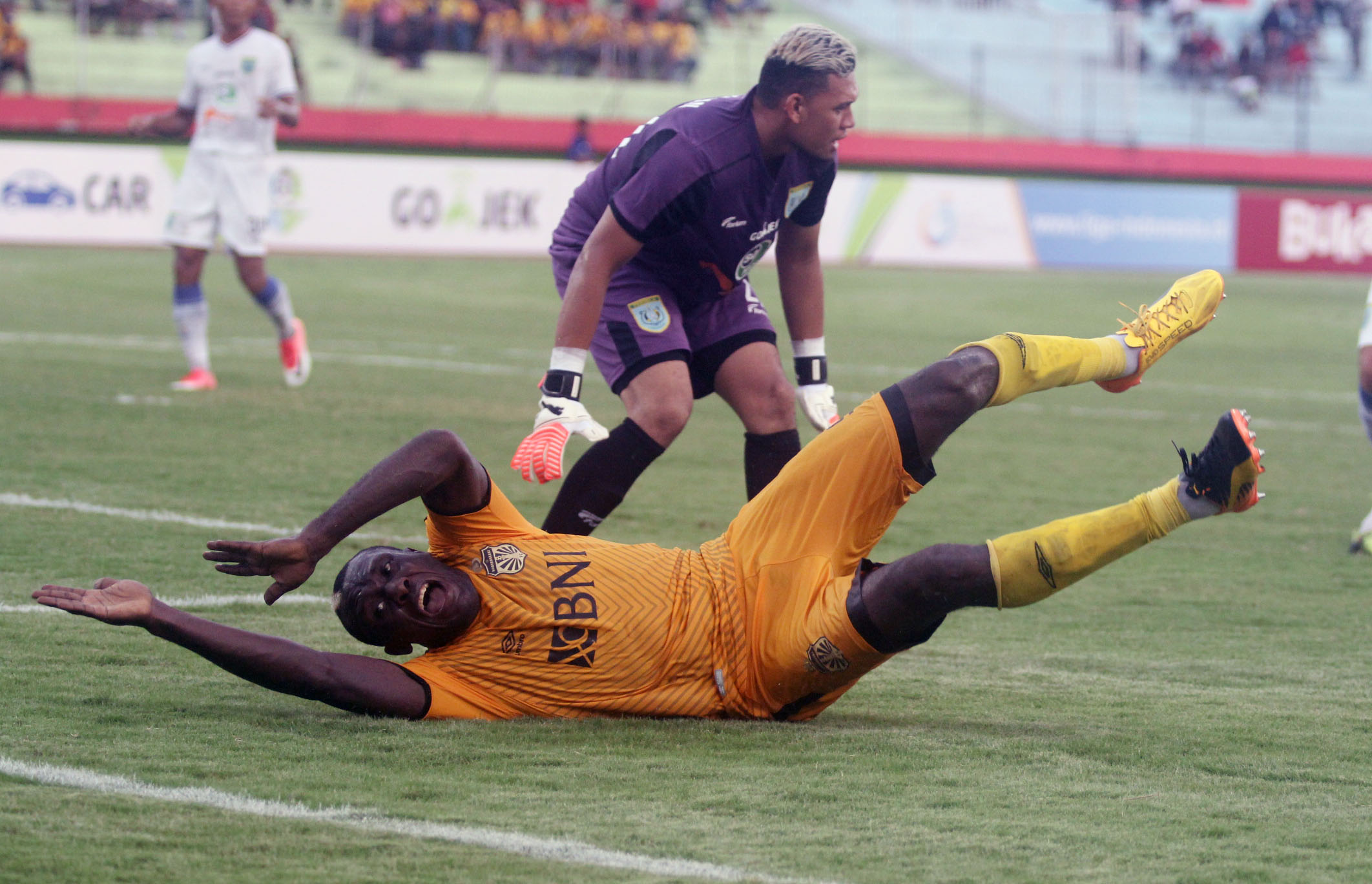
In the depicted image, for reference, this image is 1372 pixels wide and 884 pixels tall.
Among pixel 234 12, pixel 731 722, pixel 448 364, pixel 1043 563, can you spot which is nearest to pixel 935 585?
pixel 1043 563

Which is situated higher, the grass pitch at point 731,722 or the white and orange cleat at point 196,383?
the grass pitch at point 731,722

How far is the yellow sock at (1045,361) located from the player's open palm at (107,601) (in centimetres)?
203

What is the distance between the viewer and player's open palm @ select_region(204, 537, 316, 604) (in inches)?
143

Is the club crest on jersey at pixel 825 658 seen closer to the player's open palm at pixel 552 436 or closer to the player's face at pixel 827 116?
the player's open palm at pixel 552 436

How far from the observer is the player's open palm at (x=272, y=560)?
11.9ft

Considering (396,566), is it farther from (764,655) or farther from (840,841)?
(840,841)

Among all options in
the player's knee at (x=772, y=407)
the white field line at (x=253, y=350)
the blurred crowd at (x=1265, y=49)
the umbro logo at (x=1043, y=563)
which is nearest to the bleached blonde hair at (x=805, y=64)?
the player's knee at (x=772, y=407)

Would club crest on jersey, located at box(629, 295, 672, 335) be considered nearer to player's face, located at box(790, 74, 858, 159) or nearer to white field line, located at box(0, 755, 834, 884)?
player's face, located at box(790, 74, 858, 159)

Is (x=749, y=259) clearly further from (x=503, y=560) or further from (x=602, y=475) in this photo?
(x=503, y=560)

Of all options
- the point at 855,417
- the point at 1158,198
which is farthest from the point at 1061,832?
the point at 1158,198

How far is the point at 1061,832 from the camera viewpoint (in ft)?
10.2

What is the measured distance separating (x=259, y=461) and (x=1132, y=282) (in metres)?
17.8

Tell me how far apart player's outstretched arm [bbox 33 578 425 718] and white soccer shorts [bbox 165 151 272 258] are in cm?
696

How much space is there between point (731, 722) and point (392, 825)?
115 centimetres
